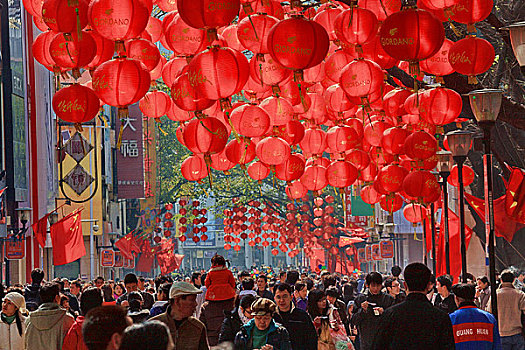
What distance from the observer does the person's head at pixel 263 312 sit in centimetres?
862

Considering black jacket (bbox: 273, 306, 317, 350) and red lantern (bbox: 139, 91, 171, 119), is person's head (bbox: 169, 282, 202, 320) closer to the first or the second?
black jacket (bbox: 273, 306, 317, 350)

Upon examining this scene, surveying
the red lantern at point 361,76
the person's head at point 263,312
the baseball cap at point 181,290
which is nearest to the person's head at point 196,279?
the red lantern at point 361,76

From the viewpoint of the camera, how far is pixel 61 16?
10.1 meters

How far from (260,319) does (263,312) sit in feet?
0.28

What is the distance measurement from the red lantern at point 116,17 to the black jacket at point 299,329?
3390mm

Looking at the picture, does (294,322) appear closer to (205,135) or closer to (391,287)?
(205,135)

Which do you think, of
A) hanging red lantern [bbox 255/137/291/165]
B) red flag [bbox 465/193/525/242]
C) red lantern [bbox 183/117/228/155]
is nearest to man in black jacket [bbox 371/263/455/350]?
red lantern [bbox 183/117/228/155]

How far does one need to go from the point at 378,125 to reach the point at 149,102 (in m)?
5.02

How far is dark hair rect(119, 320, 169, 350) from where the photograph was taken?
408cm

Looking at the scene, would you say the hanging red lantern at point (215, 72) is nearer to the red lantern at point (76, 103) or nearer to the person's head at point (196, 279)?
the red lantern at point (76, 103)

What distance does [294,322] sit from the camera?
10016 millimetres

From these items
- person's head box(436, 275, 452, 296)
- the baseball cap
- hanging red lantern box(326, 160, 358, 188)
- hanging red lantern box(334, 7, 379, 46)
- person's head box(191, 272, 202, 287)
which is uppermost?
hanging red lantern box(334, 7, 379, 46)

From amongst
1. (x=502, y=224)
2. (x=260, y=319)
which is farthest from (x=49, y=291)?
(x=502, y=224)

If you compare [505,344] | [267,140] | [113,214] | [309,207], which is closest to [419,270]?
[505,344]
